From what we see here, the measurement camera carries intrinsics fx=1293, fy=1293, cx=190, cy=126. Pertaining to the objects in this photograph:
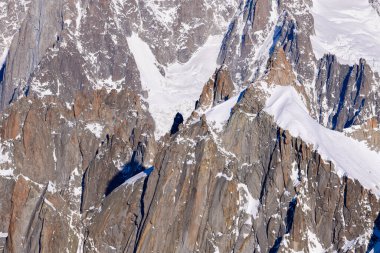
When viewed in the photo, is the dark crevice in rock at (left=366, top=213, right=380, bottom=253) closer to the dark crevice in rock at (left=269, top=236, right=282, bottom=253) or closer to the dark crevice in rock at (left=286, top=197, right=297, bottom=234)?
the dark crevice in rock at (left=286, top=197, right=297, bottom=234)

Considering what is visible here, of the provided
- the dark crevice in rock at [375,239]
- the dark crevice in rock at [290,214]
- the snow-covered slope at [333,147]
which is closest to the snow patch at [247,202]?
the dark crevice in rock at [290,214]

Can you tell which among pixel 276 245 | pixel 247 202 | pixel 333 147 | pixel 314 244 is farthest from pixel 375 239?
pixel 247 202

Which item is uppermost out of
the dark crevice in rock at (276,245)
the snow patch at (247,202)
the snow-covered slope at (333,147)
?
the snow-covered slope at (333,147)

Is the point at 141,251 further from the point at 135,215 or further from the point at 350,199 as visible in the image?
the point at 350,199

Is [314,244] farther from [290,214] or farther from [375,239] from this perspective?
[375,239]

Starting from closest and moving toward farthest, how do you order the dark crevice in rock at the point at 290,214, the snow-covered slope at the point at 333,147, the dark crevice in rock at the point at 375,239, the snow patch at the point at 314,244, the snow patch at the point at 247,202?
the dark crevice in rock at the point at 375,239
the snow patch at the point at 314,244
the dark crevice in rock at the point at 290,214
the snow-covered slope at the point at 333,147
the snow patch at the point at 247,202

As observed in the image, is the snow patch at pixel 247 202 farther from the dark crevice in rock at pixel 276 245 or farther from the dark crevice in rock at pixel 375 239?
the dark crevice in rock at pixel 375 239

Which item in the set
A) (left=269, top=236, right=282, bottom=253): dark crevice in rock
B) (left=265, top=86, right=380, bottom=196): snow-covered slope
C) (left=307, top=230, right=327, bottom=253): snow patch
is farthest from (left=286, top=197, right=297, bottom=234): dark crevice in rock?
(left=265, top=86, right=380, bottom=196): snow-covered slope

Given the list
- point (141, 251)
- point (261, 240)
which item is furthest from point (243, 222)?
point (141, 251)
